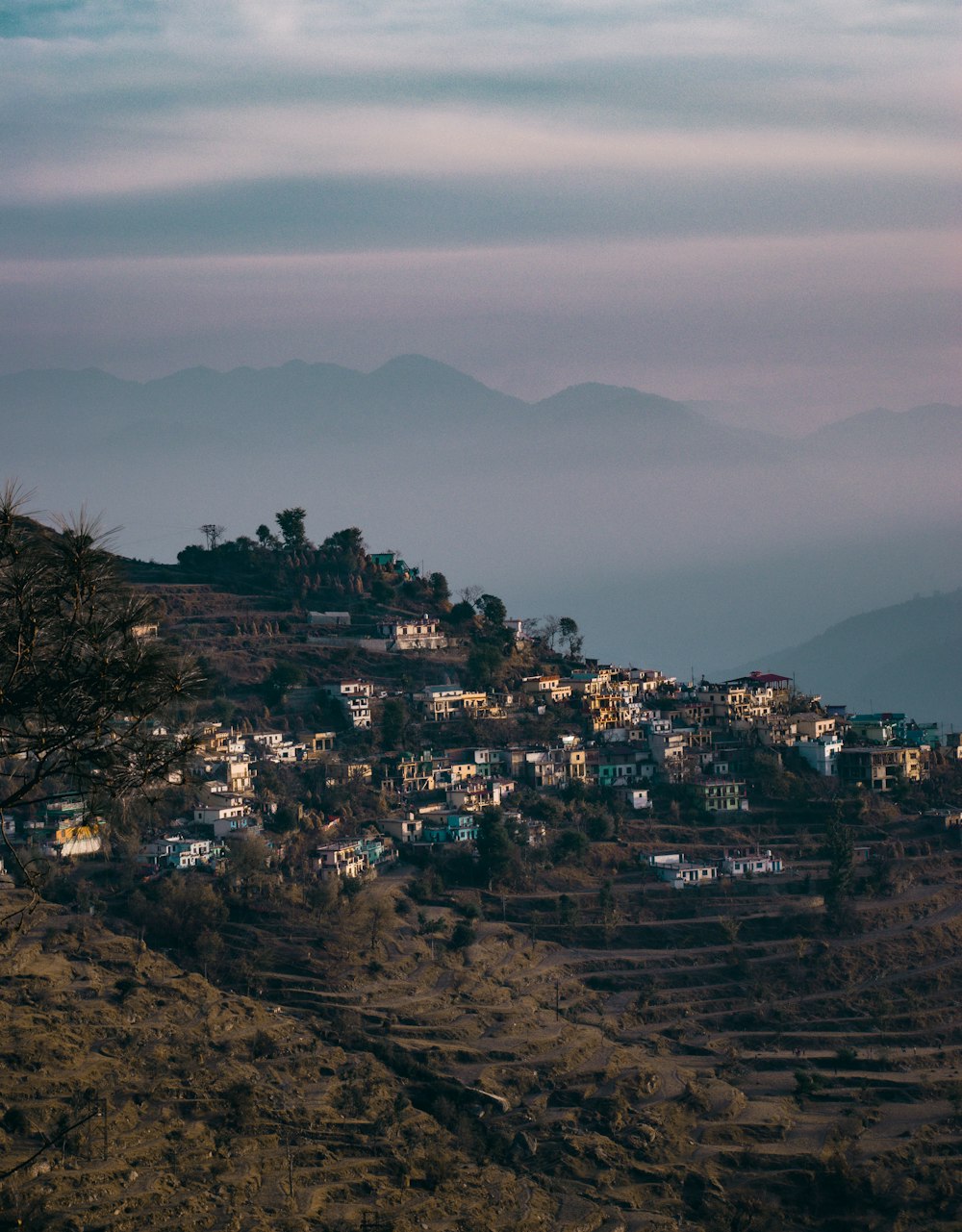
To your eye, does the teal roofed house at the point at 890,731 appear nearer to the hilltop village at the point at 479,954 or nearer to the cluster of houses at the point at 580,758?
the cluster of houses at the point at 580,758

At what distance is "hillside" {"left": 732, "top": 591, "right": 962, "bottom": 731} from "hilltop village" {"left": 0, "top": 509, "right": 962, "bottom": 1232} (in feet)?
267

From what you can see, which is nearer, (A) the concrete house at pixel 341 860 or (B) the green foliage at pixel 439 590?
(A) the concrete house at pixel 341 860

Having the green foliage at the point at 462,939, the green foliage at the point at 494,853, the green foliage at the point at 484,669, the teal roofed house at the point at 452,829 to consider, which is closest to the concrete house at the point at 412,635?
the green foliage at the point at 484,669

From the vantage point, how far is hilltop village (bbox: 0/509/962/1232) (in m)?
27.5

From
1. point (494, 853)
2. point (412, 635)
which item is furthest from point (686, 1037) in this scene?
point (412, 635)

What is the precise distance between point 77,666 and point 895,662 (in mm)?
158808

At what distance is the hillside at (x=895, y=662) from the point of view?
14875 cm

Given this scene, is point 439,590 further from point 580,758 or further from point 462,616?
point 580,758

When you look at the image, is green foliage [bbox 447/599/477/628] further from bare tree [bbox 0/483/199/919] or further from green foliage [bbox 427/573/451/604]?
bare tree [bbox 0/483/199/919]

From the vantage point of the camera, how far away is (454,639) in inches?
2301

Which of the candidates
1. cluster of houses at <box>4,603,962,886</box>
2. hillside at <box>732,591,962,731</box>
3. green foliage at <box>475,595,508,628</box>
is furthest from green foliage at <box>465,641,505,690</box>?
hillside at <box>732,591,962,731</box>

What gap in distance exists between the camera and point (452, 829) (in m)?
44.2

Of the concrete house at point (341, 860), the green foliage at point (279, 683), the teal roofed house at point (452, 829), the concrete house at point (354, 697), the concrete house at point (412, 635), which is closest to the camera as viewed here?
the concrete house at point (341, 860)

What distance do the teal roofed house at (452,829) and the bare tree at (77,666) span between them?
33.6m
